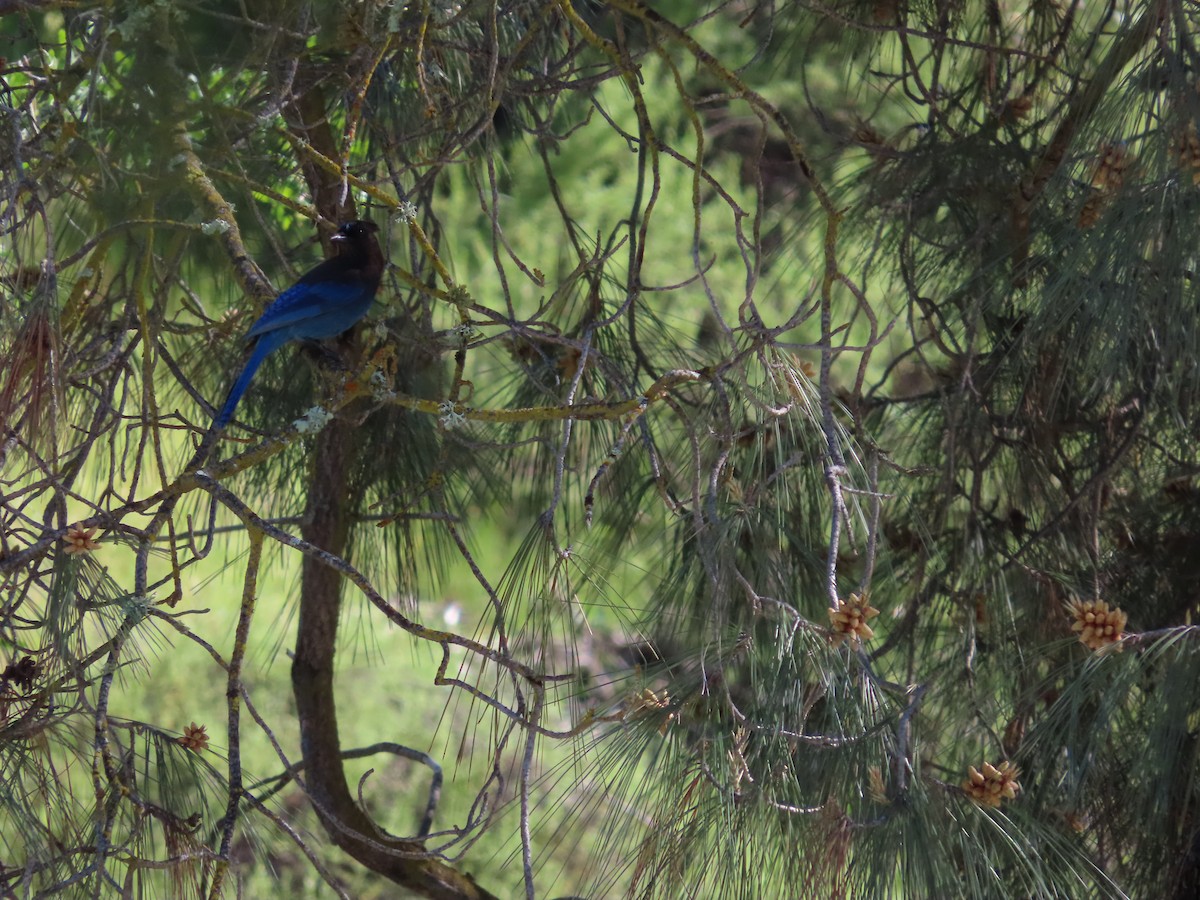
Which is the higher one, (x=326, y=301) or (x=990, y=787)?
(x=326, y=301)

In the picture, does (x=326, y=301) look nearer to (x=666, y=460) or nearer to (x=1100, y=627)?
(x=666, y=460)

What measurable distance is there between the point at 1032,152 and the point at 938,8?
1.03 feet

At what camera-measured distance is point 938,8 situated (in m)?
2.20

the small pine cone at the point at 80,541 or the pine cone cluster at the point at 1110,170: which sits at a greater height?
the pine cone cluster at the point at 1110,170

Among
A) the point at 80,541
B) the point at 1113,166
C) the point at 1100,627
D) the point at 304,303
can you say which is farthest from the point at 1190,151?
the point at 80,541

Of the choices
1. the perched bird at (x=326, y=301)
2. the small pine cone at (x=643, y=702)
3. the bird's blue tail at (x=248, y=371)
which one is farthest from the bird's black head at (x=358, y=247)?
the small pine cone at (x=643, y=702)

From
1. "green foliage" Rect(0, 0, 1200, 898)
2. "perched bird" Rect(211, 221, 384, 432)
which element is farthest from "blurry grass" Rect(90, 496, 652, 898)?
"perched bird" Rect(211, 221, 384, 432)

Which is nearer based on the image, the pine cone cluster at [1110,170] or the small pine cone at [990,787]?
the small pine cone at [990,787]

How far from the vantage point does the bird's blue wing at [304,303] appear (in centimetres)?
186

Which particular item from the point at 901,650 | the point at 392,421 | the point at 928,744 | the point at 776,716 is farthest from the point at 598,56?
the point at 776,716

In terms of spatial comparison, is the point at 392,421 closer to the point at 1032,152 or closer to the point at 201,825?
the point at 201,825

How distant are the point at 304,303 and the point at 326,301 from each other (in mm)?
93

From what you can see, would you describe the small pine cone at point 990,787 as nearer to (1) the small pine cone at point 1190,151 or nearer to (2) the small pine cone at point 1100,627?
(2) the small pine cone at point 1100,627

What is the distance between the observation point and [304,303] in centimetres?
192
